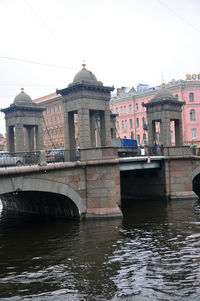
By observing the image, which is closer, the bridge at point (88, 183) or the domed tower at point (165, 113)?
the bridge at point (88, 183)

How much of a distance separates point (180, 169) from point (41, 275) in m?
16.6

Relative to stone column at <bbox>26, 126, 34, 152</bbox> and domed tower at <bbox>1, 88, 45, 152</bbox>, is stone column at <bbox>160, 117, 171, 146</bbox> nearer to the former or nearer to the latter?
domed tower at <bbox>1, 88, 45, 152</bbox>

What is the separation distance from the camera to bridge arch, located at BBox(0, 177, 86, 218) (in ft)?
49.4

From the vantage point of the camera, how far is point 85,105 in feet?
68.9

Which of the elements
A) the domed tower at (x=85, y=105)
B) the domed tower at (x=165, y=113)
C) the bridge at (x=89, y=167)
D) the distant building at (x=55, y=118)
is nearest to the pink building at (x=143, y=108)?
the distant building at (x=55, y=118)

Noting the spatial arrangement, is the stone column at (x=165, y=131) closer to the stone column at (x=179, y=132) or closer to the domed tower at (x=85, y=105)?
the stone column at (x=179, y=132)

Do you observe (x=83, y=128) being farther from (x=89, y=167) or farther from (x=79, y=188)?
(x=79, y=188)

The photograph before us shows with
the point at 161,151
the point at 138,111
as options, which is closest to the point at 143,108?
the point at 138,111

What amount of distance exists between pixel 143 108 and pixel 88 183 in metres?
42.3

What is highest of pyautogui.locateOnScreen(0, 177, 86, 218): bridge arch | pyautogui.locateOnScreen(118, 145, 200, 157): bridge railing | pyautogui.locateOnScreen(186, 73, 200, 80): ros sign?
pyautogui.locateOnScreen(186, 73, 200, 80): ros sign

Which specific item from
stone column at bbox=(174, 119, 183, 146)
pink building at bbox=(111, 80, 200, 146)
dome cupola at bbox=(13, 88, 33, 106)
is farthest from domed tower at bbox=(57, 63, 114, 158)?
pink building at bbox=(111, 80, 200, 146)

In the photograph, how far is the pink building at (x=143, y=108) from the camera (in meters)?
53.6

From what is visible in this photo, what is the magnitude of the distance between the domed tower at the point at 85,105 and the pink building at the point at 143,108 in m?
22.1

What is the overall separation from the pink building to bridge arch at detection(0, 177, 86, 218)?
25.9 meters
